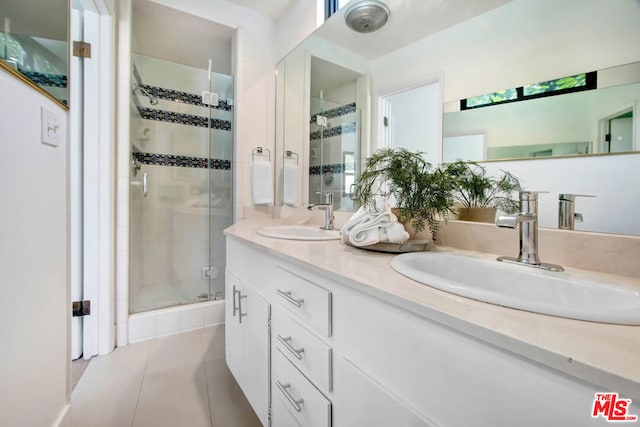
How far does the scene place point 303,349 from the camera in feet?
2.59

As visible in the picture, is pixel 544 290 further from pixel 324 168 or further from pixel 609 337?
pixel 324 168

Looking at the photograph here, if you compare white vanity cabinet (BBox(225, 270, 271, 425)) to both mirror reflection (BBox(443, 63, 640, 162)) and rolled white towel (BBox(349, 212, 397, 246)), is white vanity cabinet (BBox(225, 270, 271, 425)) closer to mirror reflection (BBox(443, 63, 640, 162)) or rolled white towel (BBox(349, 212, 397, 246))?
rolled white towel (BBox(349, 212, 397, 246))

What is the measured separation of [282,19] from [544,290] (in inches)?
97.5

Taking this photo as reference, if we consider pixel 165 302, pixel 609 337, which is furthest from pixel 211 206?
pixel 609 337

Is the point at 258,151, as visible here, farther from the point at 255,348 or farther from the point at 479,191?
the point at 479,191

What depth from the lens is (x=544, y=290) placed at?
655 mm

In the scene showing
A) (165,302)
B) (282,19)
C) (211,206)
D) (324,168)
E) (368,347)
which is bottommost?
(165,302)

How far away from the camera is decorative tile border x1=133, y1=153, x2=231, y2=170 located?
216 centimetres

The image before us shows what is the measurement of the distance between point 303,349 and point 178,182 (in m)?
1.95

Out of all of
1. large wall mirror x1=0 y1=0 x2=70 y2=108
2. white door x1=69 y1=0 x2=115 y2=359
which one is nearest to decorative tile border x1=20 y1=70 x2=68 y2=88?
large wall mirror x1=0 y1=0 x2=70 y2=108

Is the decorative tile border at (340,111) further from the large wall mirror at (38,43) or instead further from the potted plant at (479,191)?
the large wall mirror at (38,43)

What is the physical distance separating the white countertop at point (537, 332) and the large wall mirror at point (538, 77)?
279 mm

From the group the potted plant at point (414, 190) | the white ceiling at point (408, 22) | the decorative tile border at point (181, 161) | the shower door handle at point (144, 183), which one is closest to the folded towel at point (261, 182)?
the decorative tile border at point (181, 161)

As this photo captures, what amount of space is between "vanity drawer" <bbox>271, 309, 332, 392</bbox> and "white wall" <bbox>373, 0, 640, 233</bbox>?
2.42ft
